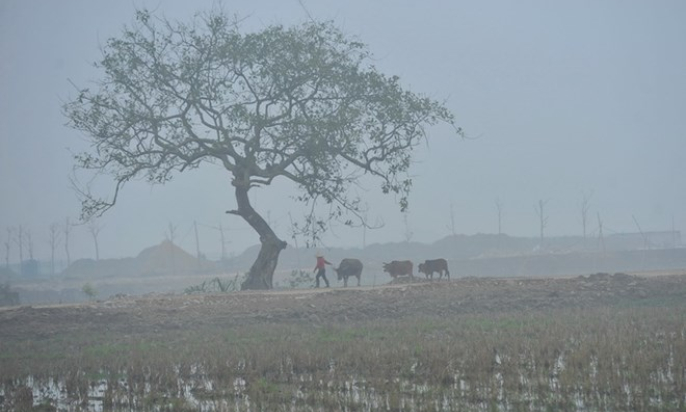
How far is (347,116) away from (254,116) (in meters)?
3.25

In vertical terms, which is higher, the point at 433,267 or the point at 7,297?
the point at 433,267

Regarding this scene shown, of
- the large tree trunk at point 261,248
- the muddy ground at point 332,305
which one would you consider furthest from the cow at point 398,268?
the muddy ground at point 332,305

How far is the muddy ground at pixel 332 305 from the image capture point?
2100 cm

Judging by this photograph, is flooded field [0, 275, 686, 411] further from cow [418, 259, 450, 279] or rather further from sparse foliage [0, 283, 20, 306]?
sparse foliage [0, 283, 20, 306]

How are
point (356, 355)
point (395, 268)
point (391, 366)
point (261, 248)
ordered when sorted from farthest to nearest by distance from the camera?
point (395, 268) < point (261, 248) < point (356, 355) < point (391, 366)

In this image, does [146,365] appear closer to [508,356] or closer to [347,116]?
[508,356]

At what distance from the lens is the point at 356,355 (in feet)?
44.5

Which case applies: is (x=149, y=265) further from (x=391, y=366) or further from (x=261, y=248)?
(x=391, y=366)

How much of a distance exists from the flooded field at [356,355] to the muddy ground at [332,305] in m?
0.07

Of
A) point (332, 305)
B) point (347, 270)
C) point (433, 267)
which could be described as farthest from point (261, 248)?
point (332, 305)

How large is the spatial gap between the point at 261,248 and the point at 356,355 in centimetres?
1827

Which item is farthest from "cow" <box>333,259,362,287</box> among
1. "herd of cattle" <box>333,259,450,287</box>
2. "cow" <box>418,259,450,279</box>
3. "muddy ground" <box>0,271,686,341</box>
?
"muddy ground" <box>0,271,686,341</box>

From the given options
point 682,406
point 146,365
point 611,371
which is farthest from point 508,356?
point 146,365

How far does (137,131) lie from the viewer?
31.3m
